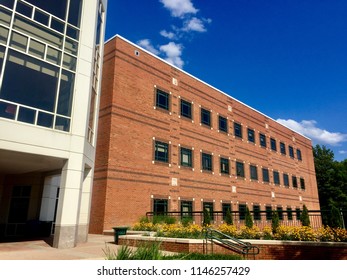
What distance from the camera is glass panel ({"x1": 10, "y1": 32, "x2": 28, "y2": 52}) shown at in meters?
12.4

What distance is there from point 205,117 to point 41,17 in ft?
59.6

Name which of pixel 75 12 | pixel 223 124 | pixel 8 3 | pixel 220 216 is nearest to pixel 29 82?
pixel 8 3

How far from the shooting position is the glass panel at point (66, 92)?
13.6 metres

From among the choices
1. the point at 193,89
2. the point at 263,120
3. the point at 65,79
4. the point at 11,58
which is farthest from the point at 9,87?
the point at 263,120

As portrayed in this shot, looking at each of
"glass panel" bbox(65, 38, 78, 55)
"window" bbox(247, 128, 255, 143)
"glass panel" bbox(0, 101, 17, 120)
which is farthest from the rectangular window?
"glass panel" bbox(0, 101, 17, 120)

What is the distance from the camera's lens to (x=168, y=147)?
78.5ft

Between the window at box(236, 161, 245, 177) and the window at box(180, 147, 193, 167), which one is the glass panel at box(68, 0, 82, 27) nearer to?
the window at box(180, 147, 193, 167)

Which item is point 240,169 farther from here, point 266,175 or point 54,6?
point 54,6

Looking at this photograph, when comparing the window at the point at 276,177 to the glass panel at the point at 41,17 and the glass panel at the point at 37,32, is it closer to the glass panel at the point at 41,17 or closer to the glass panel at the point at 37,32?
the glass panel at the point at 37,32

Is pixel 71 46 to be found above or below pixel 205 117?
below

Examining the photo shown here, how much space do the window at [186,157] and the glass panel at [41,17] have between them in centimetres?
1468

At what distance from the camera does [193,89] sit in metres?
28.0

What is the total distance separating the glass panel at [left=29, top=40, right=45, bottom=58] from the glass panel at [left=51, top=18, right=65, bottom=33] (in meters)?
1.39

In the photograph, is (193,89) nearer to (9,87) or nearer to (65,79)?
(65,79)
